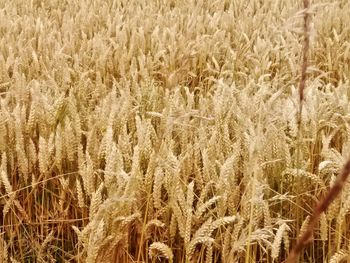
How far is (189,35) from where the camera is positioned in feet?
9.45

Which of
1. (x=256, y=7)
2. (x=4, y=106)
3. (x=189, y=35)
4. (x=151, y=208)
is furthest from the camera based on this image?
(x=256, y=7)

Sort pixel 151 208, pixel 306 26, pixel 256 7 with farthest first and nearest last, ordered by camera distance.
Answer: pixel 256 7 < pixel 151 208 < pixel 306 26

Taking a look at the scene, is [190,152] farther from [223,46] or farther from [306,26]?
[223,46]

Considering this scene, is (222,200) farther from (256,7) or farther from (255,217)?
(256,7)

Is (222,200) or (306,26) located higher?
(306,26)

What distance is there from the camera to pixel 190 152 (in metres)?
1.30

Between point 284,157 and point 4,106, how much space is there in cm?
70

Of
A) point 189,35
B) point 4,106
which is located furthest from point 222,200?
point 189,35

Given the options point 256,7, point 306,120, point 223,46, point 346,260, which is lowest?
point 346,260

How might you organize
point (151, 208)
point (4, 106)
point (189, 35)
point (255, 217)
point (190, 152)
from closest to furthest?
point (255, 217) < point (151, 208) < point (190, 152) < point (4, 106) < point (189, 35)

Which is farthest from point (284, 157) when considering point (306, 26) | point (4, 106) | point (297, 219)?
point (4, 106)

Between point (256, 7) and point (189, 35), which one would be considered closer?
point (189, 35)

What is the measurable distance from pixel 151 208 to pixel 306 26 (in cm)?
54

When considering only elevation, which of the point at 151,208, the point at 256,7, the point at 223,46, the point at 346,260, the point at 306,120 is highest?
the point at 256,7
